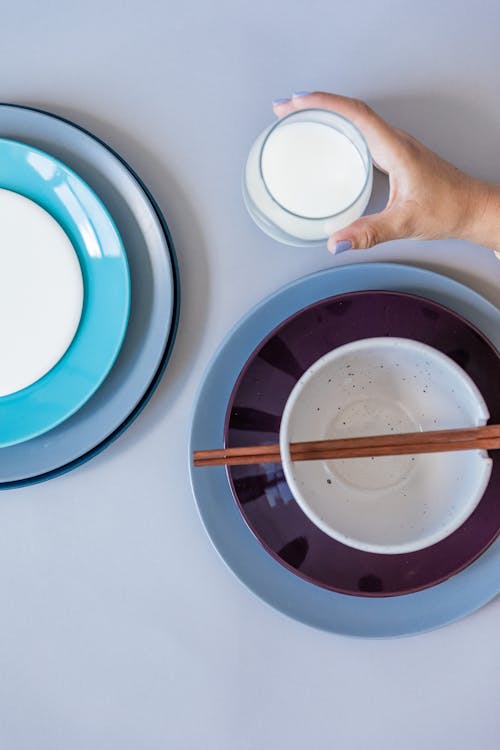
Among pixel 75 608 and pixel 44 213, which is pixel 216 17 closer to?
pixel 44 213

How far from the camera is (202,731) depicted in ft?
2.50

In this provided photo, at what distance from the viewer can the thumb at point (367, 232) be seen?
618 mm

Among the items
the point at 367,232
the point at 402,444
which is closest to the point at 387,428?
the point at 402,444

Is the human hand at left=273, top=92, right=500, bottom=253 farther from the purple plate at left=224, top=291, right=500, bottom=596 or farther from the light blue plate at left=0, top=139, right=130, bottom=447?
the light blue plate at left=0, top=139, right=130, bottom=447

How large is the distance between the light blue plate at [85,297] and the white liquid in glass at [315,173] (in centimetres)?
16

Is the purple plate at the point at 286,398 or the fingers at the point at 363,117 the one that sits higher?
the fingers at the point at 363,117

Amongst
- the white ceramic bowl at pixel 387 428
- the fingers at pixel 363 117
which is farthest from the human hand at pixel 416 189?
the white ceramic bowl at pixel 387 428

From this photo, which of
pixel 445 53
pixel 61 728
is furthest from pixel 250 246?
pixel 61 728

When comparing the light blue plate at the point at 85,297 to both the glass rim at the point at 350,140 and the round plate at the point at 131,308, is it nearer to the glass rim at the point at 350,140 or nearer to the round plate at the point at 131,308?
the round plate at the point at 131,308

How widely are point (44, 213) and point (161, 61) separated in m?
0.20

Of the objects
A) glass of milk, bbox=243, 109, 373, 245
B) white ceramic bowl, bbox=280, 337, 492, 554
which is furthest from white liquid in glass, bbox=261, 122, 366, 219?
white ceramic bowl, bbox=280, 337, 492, 554

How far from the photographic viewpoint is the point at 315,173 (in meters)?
0.63

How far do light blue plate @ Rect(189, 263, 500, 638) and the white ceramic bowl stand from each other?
0.07 metres

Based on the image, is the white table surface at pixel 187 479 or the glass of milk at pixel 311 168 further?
the white table surface at pixel 187 479
